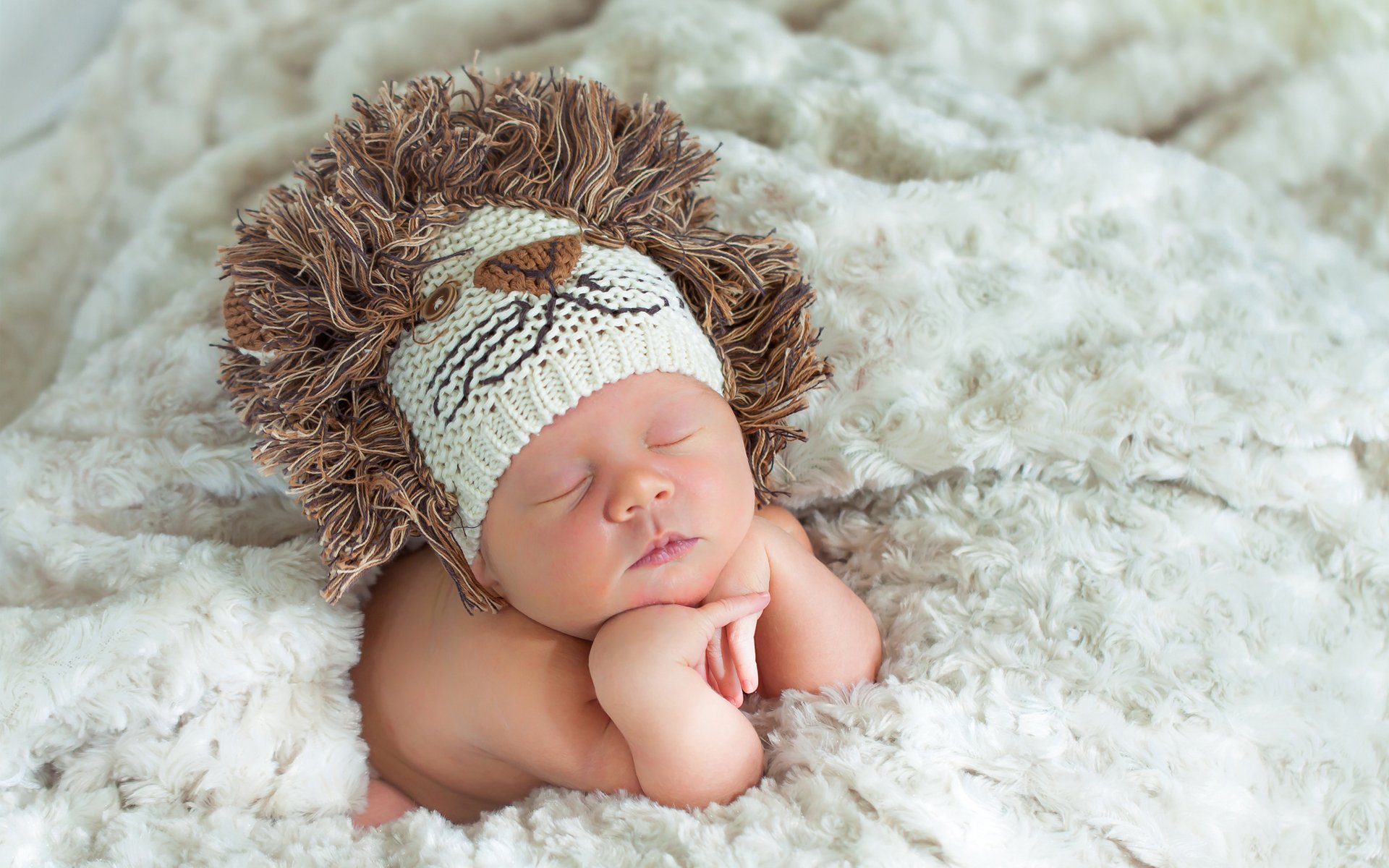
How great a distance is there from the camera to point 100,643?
885 millimetres

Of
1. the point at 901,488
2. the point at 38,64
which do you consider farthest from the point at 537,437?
the point at 38,64

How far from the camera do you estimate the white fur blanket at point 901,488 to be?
2.65ft

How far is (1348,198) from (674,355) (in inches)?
47.7

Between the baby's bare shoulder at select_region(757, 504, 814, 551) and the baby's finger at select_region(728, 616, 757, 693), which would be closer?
the baby's finger at select_region(728, 616, 757, 693)

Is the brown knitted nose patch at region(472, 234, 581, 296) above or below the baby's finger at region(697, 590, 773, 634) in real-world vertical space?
above

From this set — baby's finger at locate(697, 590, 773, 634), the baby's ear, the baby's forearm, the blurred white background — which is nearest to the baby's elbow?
the baby's forearm

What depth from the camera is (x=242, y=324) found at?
929 mm

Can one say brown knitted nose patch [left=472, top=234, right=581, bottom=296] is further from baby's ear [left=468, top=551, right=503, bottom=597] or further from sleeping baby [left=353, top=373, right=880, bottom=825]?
baby's ear [left=468, top=551, right=503, bottom=597]

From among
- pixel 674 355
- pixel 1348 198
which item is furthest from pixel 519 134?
pixel 1348 198

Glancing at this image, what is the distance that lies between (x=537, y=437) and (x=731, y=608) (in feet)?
0.71

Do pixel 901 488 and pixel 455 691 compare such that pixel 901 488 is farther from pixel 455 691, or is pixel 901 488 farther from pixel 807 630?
pixel 455 691

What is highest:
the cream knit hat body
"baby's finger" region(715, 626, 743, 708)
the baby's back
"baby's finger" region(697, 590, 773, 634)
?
the cream knit hat body

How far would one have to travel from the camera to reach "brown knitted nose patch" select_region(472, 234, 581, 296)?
35.4 inches

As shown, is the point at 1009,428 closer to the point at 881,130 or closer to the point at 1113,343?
the point at 1113,343
